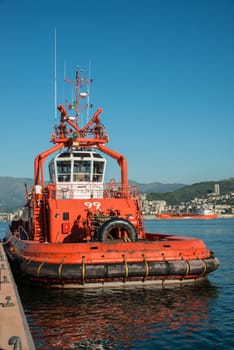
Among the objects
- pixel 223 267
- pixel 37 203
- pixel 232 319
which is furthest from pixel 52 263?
pixel 223 267

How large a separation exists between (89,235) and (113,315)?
563 cm

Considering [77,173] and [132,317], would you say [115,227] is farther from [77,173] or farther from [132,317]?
[77,173]

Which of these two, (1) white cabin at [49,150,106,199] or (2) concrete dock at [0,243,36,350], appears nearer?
(2) concrete dock at [0,243,36,350]

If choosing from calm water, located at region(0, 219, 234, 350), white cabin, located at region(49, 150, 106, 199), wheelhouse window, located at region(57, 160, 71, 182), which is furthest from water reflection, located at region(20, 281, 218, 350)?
wheelhouse window, located at region(57, 160, 71, 182)

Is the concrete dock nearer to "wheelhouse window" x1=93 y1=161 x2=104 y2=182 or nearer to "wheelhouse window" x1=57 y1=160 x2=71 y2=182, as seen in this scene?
"wheelhouse window" x1=57 y1=160 x2=71 y2=182

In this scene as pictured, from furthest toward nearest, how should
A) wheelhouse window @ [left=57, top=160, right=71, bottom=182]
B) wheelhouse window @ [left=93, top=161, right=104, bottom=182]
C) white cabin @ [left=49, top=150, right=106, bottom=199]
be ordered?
wheelhouse window @ [left=93, top=161, right=104, bottom=182]
wheelhouse window @ [left=57, top=160, right=71, bottom=182]
white cabin @ [left=49, top=150, right=106, bottom=199]

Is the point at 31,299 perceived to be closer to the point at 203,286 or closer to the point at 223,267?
the point at 203,286

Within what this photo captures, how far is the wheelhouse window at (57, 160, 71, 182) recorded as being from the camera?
67.2 ft

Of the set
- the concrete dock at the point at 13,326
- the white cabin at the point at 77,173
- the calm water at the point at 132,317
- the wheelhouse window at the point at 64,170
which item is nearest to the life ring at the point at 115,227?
the calm water at the point at 132,317

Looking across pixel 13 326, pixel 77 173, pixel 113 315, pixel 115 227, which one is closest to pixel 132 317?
pixel 113 315

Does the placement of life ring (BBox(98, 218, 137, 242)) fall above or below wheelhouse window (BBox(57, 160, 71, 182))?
below

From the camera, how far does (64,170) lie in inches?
810

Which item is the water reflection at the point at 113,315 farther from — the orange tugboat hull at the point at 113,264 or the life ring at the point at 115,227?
the life ring at the point at 115,227

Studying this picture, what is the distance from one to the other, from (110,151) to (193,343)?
43.5 feet
